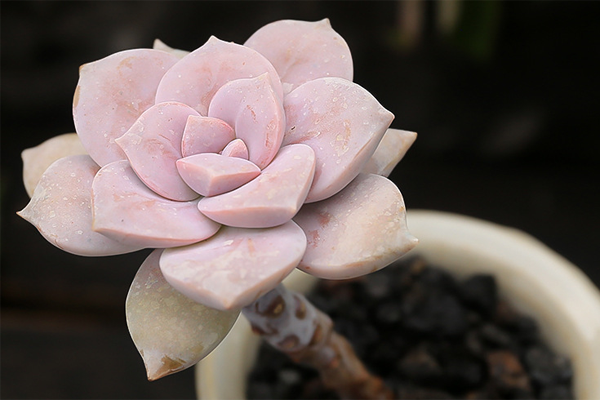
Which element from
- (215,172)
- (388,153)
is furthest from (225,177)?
(388,153)

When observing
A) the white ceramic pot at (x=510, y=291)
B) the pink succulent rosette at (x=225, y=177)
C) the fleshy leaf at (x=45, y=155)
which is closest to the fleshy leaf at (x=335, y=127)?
the pink succulent rosette at (x=225, y=177)

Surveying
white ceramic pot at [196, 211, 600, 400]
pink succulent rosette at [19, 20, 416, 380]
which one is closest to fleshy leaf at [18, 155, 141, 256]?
pink succulent rosette at [19, 20, 416, 380]

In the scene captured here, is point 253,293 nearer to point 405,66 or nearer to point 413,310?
point 413,310

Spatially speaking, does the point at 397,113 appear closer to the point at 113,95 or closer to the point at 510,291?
the point at 510,291

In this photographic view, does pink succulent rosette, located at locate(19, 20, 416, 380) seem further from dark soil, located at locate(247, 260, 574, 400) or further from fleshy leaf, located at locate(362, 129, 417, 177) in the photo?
dark soil, located at locate(247, 260, 574, 400)

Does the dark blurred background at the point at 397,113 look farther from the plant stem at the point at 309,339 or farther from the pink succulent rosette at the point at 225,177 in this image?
the pink succulent rosette at the point at 225,177

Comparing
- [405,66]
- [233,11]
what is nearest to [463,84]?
[405,66]
